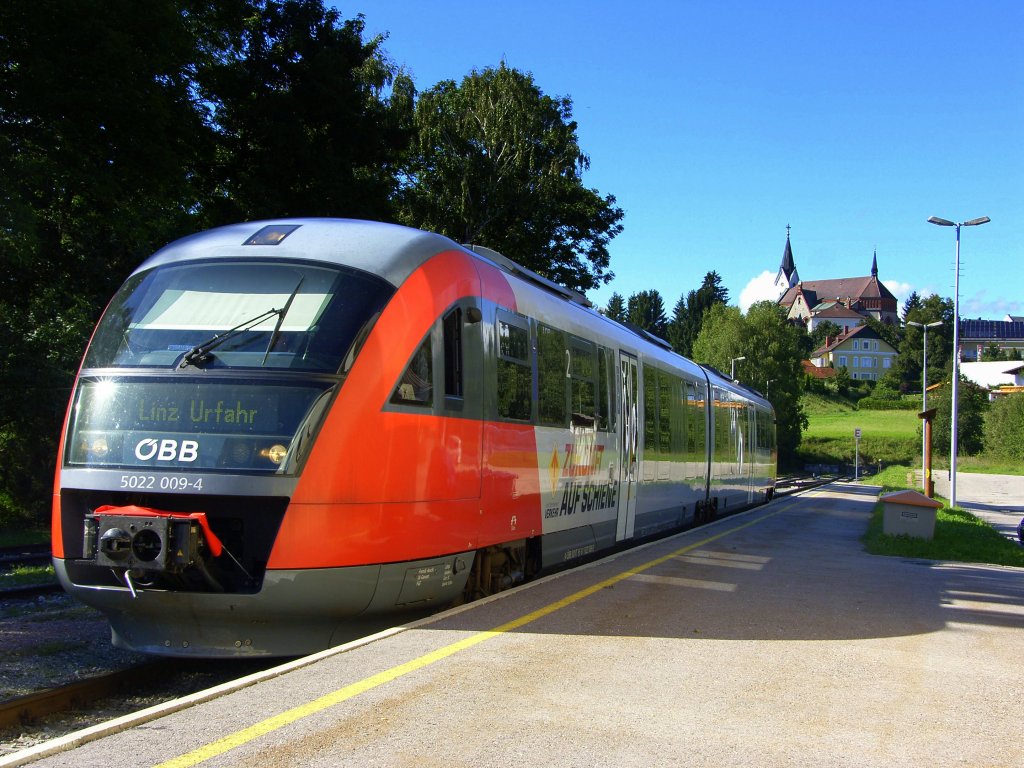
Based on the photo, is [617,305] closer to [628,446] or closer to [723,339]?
[723,339]

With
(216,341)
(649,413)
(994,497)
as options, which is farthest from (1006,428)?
(216,341)

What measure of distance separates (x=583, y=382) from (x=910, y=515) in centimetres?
829

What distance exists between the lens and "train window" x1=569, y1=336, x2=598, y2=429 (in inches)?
446

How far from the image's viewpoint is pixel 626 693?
5.40m

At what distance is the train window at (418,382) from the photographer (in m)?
7.32

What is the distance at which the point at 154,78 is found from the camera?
19.9m

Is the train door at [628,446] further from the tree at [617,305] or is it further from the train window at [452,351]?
the tree at [617,305]

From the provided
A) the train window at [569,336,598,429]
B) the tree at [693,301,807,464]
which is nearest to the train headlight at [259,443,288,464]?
the train window at [569,336,598,429]

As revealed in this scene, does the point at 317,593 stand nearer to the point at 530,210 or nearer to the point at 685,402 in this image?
the point at 685,402

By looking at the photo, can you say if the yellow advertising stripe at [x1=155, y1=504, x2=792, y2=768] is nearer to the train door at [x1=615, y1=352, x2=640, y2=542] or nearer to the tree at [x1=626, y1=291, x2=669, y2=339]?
the train door at [x1=615, y1=352, x2=640, y2=542]

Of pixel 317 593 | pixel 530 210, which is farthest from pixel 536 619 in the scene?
pixel 530 210

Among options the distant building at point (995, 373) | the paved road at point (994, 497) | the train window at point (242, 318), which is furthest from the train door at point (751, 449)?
the distant building at point (995, 373)

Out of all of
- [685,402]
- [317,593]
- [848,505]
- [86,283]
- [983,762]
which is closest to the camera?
[983,762]

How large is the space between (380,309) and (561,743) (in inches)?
149
